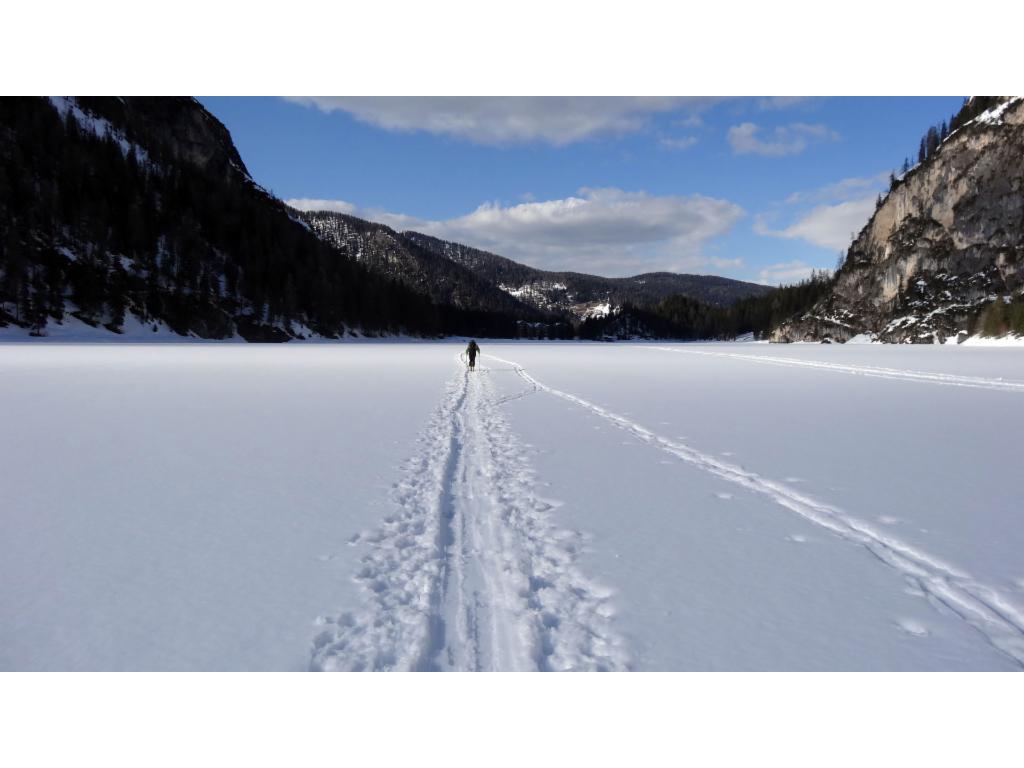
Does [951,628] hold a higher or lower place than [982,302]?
lower

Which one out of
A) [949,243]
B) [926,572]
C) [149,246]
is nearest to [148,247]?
[149,246]

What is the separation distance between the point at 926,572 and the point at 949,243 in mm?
160217

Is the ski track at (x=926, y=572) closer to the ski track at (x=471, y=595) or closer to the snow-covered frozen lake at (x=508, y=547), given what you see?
the snow-covered frozen lake at (x=508, y=547)

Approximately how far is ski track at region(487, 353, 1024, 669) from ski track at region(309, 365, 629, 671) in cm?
281

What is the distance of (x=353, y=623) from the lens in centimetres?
399

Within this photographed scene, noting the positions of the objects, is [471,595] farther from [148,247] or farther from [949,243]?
[949,243]

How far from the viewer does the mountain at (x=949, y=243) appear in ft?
371

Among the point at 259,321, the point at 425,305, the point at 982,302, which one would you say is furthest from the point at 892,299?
the point at 259,321

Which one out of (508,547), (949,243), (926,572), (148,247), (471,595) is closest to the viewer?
(471,595)

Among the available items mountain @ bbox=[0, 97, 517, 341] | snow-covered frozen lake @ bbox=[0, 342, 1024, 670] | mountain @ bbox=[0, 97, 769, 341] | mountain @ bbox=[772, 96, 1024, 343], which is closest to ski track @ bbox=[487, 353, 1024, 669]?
snow-covered frozen lake @ bbox=[0, 342, 1024, 670]

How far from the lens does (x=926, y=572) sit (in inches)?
188

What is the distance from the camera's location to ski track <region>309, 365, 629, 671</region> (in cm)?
361

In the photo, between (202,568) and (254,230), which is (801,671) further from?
(254,230)

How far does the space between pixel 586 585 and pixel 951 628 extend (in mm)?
2735
